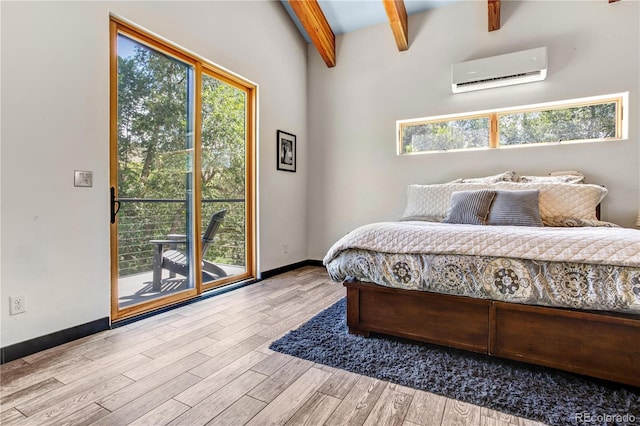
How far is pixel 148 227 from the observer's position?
256 centimetres

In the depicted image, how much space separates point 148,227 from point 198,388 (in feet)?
4.88

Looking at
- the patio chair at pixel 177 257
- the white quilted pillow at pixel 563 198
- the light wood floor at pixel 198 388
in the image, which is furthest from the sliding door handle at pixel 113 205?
the white quilted pillow at pixel 563 198

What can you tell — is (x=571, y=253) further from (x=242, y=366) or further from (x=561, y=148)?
(x=561, y=148)

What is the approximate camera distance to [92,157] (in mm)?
2145

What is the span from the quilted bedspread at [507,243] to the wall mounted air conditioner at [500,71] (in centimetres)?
208

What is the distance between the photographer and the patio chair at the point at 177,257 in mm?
2662

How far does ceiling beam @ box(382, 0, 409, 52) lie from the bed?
102 inches

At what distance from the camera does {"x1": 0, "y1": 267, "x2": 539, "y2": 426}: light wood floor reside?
132 centimetres

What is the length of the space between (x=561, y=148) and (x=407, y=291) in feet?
8.29

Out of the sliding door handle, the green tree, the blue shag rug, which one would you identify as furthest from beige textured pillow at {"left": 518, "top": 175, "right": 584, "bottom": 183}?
the sliding door handle

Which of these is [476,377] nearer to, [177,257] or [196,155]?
[177,257]

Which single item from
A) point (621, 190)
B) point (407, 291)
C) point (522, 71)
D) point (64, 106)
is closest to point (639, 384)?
point (407, 291)

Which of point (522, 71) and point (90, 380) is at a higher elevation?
point (522, 71)

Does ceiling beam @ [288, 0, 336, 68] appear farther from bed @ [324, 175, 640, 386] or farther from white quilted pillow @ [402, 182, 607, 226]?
bed @ [324, 175, 640, 386]
